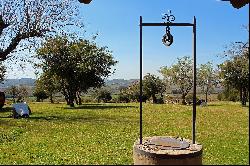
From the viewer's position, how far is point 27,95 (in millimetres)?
80062

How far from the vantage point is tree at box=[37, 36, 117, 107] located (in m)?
40.6

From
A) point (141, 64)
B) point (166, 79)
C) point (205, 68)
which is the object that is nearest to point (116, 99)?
point (166, 79)

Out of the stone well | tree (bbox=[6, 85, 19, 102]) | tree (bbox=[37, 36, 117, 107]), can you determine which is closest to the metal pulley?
the stone well

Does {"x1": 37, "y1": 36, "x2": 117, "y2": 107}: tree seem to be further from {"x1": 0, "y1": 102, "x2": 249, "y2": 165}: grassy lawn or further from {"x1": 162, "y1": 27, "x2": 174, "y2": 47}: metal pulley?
{"x1": 162, "y1": 27, "x2": 174, "y2": 47}: metal pulley

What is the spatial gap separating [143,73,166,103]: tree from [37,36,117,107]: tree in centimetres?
2454

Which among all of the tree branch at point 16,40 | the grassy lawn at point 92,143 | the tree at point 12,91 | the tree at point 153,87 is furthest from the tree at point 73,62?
the tree at point 12,91

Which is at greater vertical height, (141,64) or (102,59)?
(102,59)

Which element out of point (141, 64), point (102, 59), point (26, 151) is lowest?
point (26, 151)

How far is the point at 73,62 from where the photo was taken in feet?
134

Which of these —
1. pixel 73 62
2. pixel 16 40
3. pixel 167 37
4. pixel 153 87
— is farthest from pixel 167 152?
pixel 153 87

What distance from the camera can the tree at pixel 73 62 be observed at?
40.6m

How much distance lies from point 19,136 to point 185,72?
188 ft

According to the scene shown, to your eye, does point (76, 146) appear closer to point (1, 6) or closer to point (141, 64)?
point (141, 64)

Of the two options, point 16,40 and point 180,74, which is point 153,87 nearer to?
point 180,74
